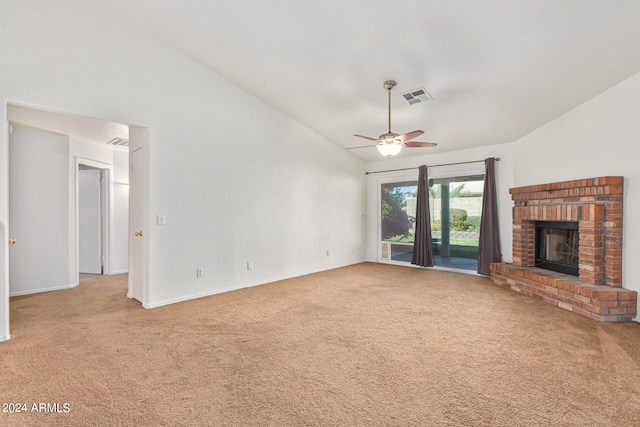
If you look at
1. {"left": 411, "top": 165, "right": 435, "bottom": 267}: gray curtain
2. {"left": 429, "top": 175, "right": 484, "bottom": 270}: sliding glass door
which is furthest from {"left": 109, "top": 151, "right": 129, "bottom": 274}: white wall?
{"left": 429, "top": 175, "right": 484, "bottom": 270}: sliding glass door

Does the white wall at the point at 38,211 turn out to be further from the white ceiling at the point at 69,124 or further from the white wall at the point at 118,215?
the white wall at the point at 118,215

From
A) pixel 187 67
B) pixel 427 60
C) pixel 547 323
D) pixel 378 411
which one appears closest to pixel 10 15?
pixel 187 67

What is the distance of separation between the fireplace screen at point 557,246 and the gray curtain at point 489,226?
2.16ft

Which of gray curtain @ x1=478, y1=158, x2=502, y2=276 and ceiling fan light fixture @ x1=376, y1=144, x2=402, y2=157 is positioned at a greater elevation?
ceiling fan light fixture @ x1=376, y1=144, x2=402, y2=157

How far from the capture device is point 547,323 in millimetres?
3234

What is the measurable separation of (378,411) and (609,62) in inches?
154

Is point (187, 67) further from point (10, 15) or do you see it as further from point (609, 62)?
point (609, 62)

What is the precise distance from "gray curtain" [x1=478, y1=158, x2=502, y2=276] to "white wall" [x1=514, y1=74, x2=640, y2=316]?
96 cm

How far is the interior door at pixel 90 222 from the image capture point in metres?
5.86

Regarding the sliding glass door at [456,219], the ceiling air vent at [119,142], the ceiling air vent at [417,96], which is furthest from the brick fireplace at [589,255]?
the ceiling air vent at [119,142]

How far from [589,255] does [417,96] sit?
287cm

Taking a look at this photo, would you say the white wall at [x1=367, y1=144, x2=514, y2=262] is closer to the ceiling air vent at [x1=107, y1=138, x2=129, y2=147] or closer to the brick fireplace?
the brick fireplace

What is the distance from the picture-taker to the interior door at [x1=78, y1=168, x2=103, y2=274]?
5.86 metres

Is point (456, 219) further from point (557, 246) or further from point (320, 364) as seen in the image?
point (320, 364)
